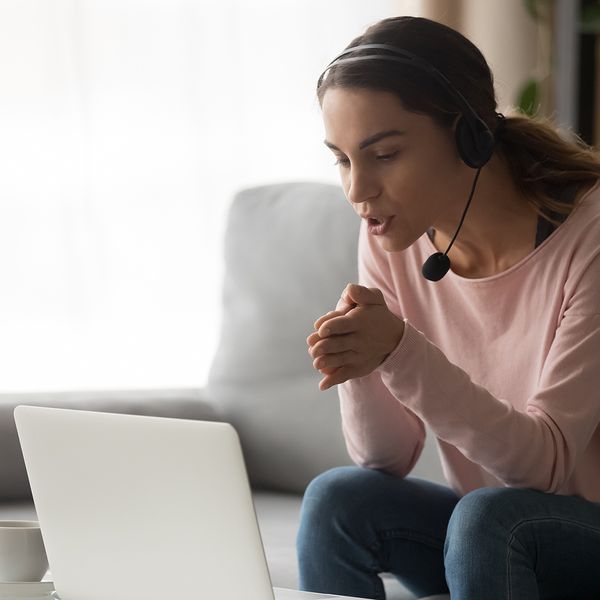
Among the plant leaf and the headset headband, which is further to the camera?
the plant leaf

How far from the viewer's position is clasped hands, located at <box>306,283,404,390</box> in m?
1.10

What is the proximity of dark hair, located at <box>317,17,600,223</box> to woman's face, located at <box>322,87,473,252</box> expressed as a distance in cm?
2

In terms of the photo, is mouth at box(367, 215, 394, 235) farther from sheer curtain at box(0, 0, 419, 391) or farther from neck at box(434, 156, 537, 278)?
sheer curtain at box(0, 0, 419, 391)

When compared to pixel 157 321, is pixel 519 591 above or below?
above

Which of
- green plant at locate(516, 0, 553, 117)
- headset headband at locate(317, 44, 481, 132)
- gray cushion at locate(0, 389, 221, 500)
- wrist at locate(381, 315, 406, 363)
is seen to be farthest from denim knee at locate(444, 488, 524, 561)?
green plant at locate(516, 0, 553, 117)

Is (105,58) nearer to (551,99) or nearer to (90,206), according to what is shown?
(90,206)

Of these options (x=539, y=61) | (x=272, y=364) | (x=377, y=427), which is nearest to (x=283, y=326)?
(x=272, y=364)

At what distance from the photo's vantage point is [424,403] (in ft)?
3.77

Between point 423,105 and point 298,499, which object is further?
point 298,499

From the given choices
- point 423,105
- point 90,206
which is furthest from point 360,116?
point 90,206

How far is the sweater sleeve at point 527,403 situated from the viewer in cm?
114

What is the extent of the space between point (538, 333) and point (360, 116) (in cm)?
33

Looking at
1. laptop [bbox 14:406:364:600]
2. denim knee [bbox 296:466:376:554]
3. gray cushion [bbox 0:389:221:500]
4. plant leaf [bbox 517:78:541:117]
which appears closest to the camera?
laptop [bbox 14:406:364:600]

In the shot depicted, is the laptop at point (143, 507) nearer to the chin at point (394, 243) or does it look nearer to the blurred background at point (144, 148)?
the chin at point (394, 243)
